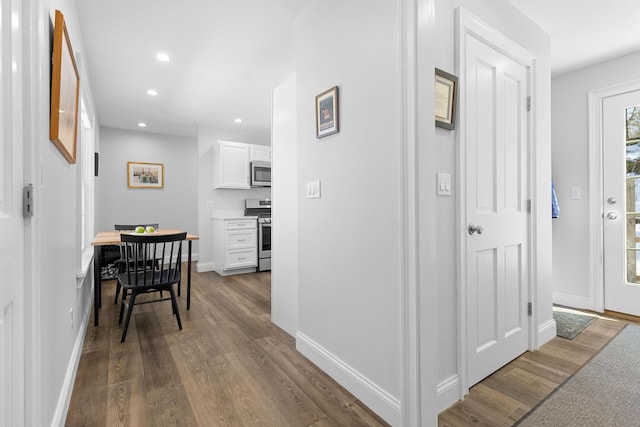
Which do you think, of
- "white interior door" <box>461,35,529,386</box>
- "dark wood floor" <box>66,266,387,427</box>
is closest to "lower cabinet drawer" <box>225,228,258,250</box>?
"dark wood floor" <box>66,266,387,427</box>

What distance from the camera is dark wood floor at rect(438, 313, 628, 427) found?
150 cm

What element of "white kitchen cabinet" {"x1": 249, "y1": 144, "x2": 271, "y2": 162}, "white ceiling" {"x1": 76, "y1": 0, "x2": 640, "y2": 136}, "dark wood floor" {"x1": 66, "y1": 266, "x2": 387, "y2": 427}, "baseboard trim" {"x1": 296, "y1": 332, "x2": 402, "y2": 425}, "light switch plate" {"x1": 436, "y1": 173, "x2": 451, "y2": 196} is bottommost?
"dark wood floor" {"x1": 66, "y1": 266, "x2": 387, "y2": 427}

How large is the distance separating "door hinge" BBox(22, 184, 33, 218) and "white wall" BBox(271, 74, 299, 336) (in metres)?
1.50

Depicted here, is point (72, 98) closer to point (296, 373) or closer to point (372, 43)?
point (372, 43)

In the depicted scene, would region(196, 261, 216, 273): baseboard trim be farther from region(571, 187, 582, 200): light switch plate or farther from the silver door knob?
region(571, 187, 582, 200): light switch plate

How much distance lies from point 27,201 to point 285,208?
1.71 meters

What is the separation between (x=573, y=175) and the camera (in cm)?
308

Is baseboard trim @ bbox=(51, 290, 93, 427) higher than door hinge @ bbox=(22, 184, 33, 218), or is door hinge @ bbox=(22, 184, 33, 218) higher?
door hinge @ bbox=(22, 184, 33, 218)

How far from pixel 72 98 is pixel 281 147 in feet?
4.53

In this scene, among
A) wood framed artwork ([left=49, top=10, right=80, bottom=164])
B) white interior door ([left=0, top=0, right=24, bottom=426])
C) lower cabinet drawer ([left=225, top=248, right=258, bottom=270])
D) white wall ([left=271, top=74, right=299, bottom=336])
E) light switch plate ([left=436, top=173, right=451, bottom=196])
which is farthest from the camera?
lower cabinet drawer ([left=225, top=248, right=258, bottom=270])

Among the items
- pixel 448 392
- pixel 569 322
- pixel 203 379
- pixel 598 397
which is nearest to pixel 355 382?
pixel 448 392

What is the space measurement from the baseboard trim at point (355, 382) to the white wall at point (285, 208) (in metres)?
0.33

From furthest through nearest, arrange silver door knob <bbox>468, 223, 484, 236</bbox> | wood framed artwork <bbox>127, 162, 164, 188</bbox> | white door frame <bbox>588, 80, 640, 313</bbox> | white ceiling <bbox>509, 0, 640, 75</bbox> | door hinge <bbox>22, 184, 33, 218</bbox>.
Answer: wood framed artwork <bbox>127, 162, 164, 188</bbox> < white door frame <bbox>588, 80, 640, 313</bbox> < white ceiling <bbox>509, 0, 640, 75</bbox> < silver door knob <bbox>468, 223, 484, 236</bbox> < door hinge <bbox>22, 184, 33, 218</bbox>

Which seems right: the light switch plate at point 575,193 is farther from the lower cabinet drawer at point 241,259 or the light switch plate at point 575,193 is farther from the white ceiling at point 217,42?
the lower cabinet drawer at point 241,259
